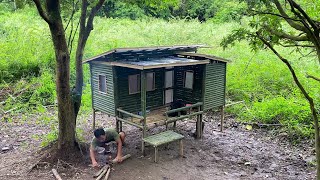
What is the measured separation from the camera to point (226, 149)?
34.4 feet

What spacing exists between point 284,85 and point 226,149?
610cm

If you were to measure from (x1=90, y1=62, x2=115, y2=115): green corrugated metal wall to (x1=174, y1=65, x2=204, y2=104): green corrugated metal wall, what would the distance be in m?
2.68

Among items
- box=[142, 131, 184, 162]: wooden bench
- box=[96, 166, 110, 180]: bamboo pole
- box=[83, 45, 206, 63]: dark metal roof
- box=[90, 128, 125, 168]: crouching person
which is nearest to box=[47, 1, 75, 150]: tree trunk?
box=[90, 128, 125, 168]: crouching person

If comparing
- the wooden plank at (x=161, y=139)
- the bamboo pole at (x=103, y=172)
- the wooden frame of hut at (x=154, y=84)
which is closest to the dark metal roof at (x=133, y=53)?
the wooden frame of hut at (x=154, y=84)

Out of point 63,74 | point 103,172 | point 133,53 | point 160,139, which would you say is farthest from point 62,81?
point 160,139

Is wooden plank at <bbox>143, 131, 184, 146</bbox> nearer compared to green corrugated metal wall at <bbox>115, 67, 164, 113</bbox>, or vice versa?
wooden plank at <bbox>143, 131, 184, 146</bbox>

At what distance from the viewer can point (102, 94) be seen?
10.0m

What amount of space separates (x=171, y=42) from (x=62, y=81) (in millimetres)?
13024

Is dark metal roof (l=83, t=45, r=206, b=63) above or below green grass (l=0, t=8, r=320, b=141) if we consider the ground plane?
above

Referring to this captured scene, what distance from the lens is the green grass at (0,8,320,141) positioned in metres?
12.7

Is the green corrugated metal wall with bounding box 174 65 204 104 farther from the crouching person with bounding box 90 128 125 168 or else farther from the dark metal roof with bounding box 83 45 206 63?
the crouching person with bounding box 90 128 125 168

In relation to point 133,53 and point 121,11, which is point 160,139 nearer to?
point 133,53

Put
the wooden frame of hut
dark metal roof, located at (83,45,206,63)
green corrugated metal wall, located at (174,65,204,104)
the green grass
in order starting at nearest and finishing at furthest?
dark metal roof, located at (83,45,206,63) < the wooden frame of hut < green corrugated metal wall, located at (174,65,204,104) < the green grass

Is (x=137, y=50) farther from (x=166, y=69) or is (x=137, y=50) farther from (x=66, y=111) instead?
(x=66, y=111)
